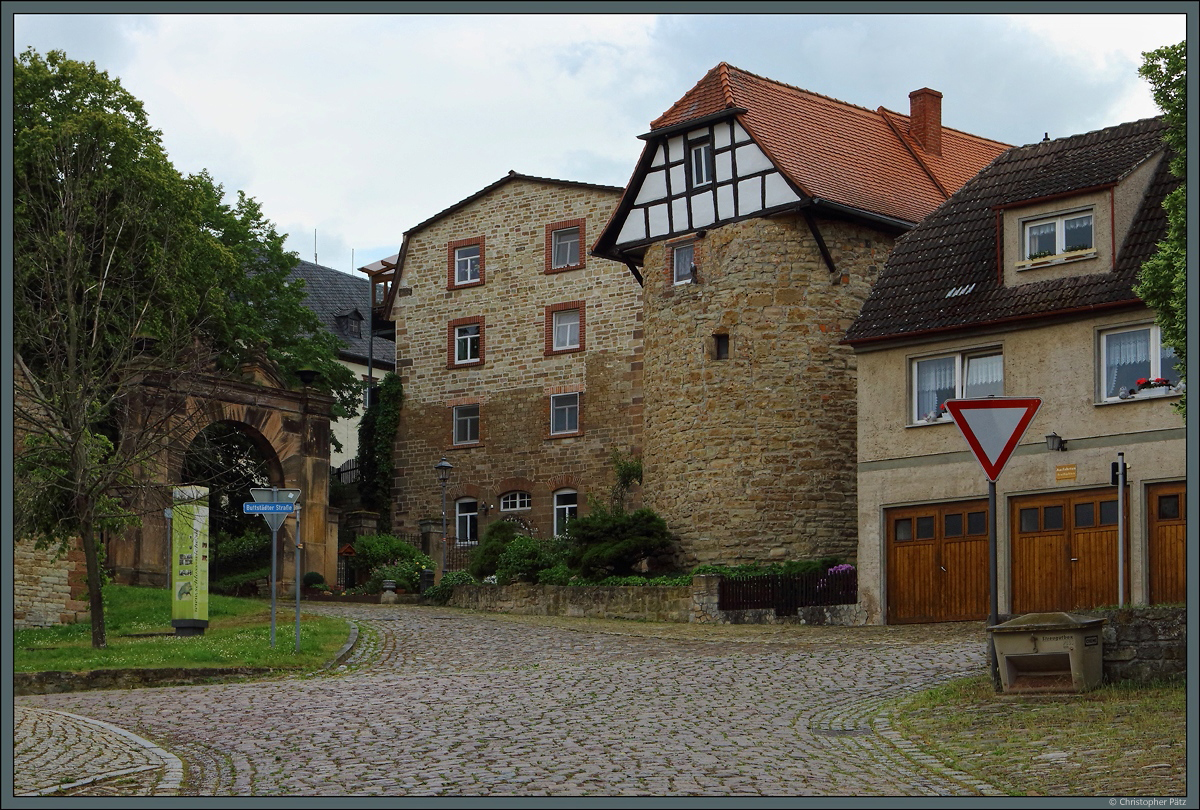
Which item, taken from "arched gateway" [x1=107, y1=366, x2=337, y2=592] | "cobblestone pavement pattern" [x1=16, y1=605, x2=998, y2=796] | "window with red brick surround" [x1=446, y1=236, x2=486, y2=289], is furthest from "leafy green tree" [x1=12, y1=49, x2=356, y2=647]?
"cobblestone pavement pattern" [x1=16, y1=605, x2=998, y2=796]

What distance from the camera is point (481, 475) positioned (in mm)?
46125

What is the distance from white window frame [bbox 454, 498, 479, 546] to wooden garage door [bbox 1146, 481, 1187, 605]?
22969 mm

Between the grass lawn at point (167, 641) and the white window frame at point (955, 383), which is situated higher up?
the white window frame at point (955, 383)

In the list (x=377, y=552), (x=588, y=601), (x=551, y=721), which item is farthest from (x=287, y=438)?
(x=551, y=721)

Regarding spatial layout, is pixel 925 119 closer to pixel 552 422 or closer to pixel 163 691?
pixel 552 422

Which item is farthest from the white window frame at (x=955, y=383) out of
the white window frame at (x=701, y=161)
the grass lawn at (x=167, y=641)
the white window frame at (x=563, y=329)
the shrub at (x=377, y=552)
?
the white window frame at (x=563, y=329)

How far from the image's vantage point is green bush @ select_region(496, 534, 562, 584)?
3497 cm

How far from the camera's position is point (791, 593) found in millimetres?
29672

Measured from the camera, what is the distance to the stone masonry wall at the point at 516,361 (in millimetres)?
44281

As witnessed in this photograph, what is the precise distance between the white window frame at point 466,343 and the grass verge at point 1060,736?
31.0 metres

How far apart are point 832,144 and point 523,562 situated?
11.0 m

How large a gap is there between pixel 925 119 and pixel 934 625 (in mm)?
16729

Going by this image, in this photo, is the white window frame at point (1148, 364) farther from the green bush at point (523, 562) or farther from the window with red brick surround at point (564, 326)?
the window with red brick surround at point (564, 326)

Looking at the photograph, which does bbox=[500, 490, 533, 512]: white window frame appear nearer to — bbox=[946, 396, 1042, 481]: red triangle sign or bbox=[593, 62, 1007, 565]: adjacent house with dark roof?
bbox=[593, 62, 1007, 565]: adjacent house with dark roof
